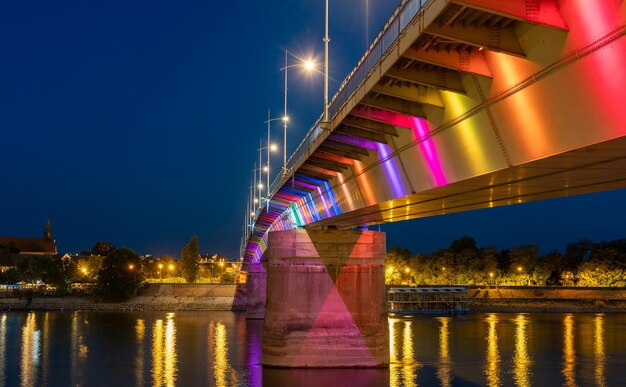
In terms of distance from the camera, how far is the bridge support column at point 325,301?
38562 millimetres

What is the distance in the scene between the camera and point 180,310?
10875 cm

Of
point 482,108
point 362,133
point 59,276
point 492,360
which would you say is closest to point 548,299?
point 492,360

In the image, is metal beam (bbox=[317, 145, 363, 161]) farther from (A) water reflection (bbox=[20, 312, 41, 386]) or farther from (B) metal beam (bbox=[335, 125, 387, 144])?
(A) water reflection (bbox=[20, 312, 41, 386])

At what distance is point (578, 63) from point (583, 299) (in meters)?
112

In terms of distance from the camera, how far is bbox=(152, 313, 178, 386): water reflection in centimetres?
3856

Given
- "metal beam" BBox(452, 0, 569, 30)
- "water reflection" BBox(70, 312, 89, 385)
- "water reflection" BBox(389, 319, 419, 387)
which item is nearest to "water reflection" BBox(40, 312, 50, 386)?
"water reflection" BBox(70, 312, 89, 385)

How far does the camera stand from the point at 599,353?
166ft

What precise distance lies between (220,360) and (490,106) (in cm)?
3501

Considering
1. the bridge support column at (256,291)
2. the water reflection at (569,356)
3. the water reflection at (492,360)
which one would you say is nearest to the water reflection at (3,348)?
the water reflection at (492,360)

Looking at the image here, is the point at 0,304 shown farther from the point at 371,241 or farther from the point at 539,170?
the point at 539,170

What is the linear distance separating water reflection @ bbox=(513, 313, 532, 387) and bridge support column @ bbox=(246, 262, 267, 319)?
34.1 meters

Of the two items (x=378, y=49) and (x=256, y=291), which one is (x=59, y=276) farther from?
(x=378, y=49)

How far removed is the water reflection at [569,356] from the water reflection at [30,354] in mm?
29174

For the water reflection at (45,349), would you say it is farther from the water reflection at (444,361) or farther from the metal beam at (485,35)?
the metal beam at (485,35)
